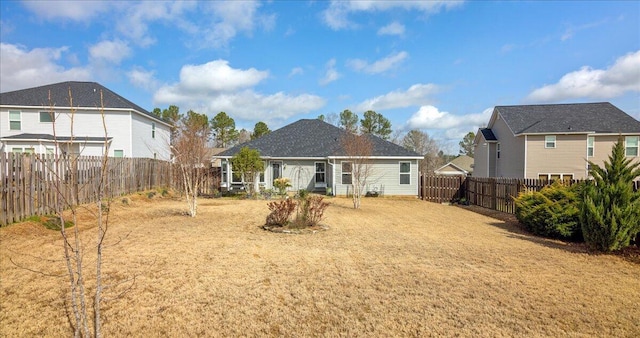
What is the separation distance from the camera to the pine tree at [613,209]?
6977 millimetres

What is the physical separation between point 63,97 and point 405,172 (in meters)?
22.5

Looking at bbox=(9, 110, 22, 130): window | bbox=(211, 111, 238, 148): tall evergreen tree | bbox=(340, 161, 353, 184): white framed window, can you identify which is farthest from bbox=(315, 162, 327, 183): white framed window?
bbox=(211, 111, 238, 148): tall evergreen tree

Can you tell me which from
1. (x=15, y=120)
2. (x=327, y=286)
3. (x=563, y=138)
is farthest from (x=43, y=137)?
(x=563, y=138)

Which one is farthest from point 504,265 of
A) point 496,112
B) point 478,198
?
point 496,112

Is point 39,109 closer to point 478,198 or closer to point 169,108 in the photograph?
point 169,108

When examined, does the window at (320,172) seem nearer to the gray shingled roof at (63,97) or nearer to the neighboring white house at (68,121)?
the neighboring white house at (68,121)

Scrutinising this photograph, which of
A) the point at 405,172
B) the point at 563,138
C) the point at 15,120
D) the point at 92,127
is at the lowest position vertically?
the point at 405,172

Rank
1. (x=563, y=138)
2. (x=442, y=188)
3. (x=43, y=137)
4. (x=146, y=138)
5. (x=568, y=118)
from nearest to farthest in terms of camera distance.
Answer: (x=442, y=188), (x=43, y=137), (x=563, y=138), (x=568, y=118), (x=146, y=138)

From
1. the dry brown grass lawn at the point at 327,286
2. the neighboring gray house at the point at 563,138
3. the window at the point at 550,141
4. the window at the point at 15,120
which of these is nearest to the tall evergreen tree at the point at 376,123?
the neighboring gray house at the point at 563,138

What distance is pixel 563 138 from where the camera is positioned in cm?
2130

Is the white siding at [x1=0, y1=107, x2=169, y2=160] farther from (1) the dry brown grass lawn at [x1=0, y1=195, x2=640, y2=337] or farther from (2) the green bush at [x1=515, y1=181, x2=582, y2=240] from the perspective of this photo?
(2) the green bush at [x1=515, y1=181, x2=582, y2=240]

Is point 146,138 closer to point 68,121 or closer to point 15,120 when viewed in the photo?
point 68,121

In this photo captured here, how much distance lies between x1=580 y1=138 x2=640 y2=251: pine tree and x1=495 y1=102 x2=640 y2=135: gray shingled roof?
1525 centimetres

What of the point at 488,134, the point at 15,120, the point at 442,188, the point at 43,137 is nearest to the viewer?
the point at 442,188
